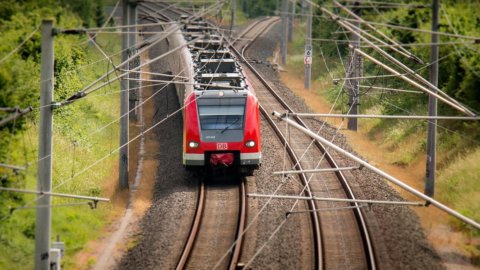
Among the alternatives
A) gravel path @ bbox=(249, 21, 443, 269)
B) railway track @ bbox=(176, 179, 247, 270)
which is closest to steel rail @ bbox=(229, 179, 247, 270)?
railway track @ bbox=(176, 179, 247, 270)

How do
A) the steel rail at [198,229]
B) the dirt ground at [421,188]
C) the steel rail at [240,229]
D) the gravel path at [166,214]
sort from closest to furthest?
the steel rail at [240,229] → the steel rail at [198,229] → the gravel path at [166,214] → the dirt ground at [421,188]

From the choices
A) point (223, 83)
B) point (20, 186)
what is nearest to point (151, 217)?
point (20, 186)

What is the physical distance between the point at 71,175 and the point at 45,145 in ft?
25.7

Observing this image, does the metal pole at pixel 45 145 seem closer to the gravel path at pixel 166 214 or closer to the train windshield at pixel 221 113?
the gravel path at pixel 166 214

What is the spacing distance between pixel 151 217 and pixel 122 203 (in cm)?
195

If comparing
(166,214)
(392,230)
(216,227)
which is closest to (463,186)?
(392,230)

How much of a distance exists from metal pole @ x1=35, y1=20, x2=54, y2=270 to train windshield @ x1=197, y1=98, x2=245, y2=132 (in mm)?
8442

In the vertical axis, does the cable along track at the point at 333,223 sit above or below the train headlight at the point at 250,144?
below

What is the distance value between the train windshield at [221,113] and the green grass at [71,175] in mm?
3783

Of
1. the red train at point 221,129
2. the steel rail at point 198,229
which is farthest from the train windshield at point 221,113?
the steel rail at point 198,229

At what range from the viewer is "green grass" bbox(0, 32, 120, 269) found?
18641mm

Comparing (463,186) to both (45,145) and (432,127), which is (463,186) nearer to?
(432,127)

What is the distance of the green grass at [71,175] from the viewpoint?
18.6m

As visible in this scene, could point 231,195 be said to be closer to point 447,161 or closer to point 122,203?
point 122,203
